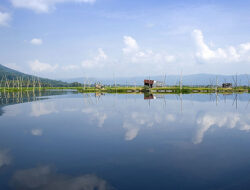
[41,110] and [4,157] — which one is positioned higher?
[41,110]

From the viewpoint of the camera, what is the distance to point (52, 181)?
9.23 meters

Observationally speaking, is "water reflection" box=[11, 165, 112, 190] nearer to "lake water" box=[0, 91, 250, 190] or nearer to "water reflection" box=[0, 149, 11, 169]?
"lake water" box=[0, 91, 250, 190]

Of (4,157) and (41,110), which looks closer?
(4,157)

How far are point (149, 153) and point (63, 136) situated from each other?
7961mm

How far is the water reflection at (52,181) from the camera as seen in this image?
28.5 ft

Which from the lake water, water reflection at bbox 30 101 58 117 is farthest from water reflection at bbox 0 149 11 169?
water reflection at bbox 30 101 58 117

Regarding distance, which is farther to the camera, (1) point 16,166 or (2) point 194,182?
(1) point 16,166

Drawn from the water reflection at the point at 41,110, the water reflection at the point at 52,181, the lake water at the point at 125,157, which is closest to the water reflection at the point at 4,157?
the lake water at the point at 125,157

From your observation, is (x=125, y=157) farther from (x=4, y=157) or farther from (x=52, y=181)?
(x=4, y=157)

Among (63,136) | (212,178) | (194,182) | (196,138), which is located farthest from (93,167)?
(196,138)

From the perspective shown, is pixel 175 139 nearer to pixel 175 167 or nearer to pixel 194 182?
pixel 175 167

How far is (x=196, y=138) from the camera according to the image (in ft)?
53.0

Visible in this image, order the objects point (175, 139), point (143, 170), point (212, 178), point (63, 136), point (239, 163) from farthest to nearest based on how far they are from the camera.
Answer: point (63, 136), point (175, 139), point (239, 163), point (143, 170), point (212, 178)

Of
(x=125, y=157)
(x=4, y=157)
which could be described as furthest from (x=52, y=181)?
(x=4, y=157)
